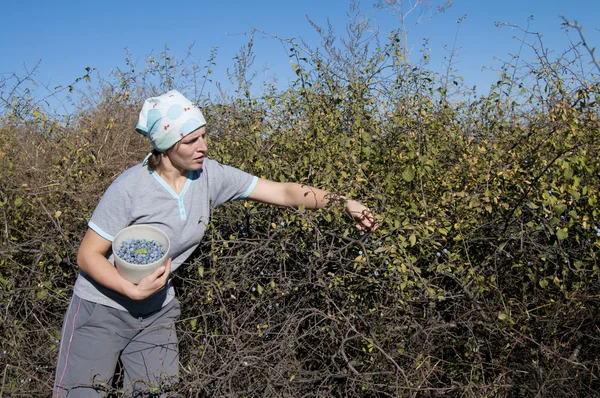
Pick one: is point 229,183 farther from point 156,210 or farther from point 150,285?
point 150,285

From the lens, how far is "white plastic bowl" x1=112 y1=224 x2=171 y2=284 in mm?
1879

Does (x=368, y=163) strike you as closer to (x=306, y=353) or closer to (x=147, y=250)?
(x=306, y=353)

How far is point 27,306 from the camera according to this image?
277 centimetres

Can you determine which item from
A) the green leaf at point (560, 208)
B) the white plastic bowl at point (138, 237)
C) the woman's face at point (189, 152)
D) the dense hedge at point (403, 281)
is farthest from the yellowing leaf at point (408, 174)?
the white plastic bowl at point (138, 237)

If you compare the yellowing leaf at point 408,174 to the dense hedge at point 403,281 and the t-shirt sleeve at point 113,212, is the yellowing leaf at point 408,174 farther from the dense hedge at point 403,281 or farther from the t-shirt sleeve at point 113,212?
the t-shirt sleeve at point 113,212

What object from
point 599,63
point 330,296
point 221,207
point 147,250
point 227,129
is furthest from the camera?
point 227,129

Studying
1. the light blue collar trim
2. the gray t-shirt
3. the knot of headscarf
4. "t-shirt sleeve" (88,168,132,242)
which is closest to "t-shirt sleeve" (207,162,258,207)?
the gray t-shirt

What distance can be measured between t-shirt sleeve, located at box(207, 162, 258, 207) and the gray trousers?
A: 0.49 metres

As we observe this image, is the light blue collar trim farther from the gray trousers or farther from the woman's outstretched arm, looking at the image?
the gray trousers

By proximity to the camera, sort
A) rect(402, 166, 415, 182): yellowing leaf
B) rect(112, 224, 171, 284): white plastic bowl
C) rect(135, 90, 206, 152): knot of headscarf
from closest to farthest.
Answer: rect(112, 224, 171, 284): white plastic bowl < rect(135, 90, 206, 152): knot of headscarf < rect(402, 166, 415, 182): yellowing leaf

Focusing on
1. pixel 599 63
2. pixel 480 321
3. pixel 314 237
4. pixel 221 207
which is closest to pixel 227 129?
pixel 221 207

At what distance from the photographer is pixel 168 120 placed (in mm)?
2006

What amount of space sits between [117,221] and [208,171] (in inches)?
16.0

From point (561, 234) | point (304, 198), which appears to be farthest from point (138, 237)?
point (561, 234)
